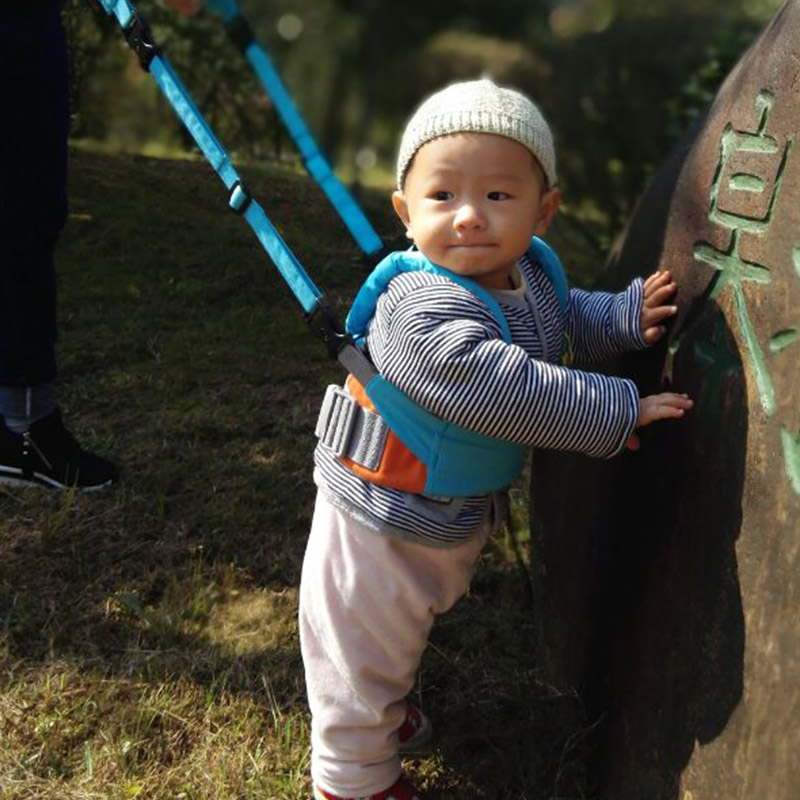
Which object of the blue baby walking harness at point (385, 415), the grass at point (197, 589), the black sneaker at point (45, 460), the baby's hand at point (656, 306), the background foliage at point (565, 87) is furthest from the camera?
the background foliage at point (565, 87)

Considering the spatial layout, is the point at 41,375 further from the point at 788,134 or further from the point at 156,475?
the point at 788,134

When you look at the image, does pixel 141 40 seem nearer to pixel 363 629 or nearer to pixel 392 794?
pixel 363 629

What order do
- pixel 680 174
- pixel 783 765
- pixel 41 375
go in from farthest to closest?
1. pixel 41 375
2. pixel 680 174
3. pixel 783 765

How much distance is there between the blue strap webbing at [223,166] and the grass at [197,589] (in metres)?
0.89

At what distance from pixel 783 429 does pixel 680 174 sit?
2.12ft

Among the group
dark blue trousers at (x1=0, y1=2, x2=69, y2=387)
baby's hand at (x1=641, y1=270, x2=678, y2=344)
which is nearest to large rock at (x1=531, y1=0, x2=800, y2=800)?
baby's hand at (x1=641, y1=270, x2=678, y2=344)

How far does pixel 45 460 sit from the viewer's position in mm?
2963

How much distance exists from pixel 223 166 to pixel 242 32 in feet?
2.36

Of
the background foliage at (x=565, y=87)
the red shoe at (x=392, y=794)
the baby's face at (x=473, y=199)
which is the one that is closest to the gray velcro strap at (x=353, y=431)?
the baby's face at (x=473, y=199)

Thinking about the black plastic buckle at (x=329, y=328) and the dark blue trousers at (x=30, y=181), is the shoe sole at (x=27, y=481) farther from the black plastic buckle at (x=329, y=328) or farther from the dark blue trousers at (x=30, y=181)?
the black plastic buckle at (x=329, y=328)

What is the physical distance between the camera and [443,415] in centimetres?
168

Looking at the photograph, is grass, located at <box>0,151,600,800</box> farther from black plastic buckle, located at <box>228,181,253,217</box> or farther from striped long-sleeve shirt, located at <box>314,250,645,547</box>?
black plastic buckle, located at <box>228,181,253,217</box>

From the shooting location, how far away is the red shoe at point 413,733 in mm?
2176

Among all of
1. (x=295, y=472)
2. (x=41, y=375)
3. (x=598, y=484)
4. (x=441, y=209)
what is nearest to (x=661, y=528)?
(x=598, y=484)
